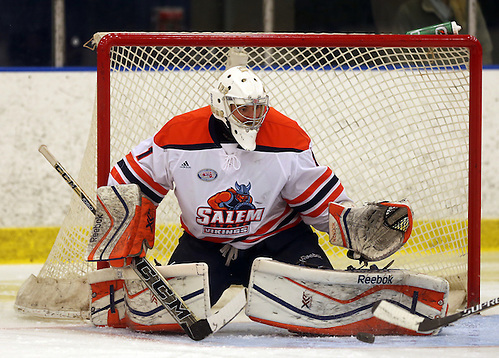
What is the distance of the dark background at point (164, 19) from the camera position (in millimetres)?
4688

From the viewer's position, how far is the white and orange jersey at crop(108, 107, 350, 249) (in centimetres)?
270

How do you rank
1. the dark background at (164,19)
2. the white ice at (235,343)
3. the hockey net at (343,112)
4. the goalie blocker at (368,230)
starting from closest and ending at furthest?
the white ice at (235,343)
the goalie blocker at (368,230)
the hockey net at (343,112)
the dark background at (164,19)

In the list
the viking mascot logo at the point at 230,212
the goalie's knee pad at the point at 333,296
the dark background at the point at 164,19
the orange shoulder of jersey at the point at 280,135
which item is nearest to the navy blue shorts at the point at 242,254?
the viking mascot logo at the point at 230,212

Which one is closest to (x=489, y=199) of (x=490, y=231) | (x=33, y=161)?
(x=490, y=231)

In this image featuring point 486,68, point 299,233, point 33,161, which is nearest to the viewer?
point 299,233

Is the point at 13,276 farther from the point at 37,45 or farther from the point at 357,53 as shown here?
the point at 357,53

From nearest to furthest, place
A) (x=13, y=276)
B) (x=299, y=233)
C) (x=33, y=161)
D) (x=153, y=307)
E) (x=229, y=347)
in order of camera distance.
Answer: (x=229, y=347), (x=153, y=307), (x=299, y=233), (x=13, y=276), (x=33, y=161)

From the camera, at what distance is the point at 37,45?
469cm

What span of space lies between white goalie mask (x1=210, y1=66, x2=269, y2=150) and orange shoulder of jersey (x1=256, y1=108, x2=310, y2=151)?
72mm

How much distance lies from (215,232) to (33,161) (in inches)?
71.1

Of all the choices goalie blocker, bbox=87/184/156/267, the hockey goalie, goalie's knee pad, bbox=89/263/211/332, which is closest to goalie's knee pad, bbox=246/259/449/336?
the hockey goalie

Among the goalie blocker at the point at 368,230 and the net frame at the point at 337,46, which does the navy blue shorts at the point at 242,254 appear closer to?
the goalie blocker at the point at 368,230

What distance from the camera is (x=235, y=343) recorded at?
252 cm

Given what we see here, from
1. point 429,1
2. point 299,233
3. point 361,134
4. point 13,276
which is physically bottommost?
point 13,276
